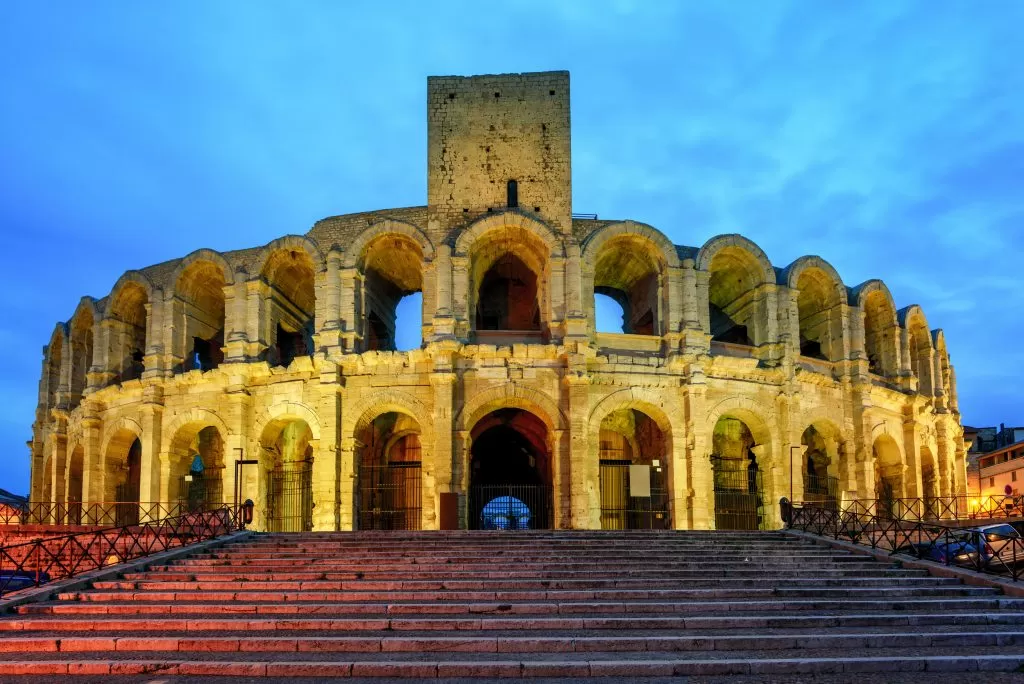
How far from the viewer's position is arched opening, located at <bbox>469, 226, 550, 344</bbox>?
25344 millimetres

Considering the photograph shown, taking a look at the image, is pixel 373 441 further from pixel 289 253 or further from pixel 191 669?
pixel 191 669

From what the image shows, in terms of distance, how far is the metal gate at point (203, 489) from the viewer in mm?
26922

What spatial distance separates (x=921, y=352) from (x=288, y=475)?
2265 cm

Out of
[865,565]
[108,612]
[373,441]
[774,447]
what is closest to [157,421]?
[373,441]

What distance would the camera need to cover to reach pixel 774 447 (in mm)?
25391

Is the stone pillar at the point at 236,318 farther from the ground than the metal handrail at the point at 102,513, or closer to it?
farther from the ground

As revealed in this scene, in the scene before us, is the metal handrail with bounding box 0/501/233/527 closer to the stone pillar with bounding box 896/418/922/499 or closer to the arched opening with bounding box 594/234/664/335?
the arched opening with bounding box 594/234/664/335

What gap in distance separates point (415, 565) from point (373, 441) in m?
13.0

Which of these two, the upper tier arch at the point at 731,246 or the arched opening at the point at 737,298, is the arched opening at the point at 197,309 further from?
the arched opening at the point at 737,298

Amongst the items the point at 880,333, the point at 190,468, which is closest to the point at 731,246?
the point at 880,333

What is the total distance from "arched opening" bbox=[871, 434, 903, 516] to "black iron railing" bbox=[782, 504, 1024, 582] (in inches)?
263

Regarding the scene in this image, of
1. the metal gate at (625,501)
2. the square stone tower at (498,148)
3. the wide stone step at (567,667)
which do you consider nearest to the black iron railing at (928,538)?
the wide stone step at (567,667)

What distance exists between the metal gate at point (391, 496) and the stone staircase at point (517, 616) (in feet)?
28.8

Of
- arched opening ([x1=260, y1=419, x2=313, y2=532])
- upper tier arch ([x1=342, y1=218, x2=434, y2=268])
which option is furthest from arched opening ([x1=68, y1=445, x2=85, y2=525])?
upper tier arch ([x1=342, y1=218, x2=434, y2=268])
